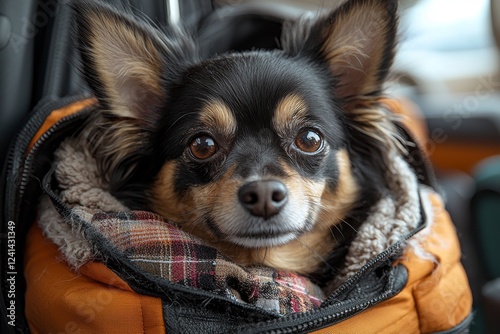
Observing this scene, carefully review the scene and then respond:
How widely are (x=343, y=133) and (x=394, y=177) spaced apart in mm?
211

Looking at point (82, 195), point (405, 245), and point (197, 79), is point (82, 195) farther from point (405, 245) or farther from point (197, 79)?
point (405, 245)

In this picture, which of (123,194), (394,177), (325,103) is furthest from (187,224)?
(394,177)

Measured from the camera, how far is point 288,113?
1.55m

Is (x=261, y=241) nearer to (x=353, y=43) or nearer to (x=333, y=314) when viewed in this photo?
(x=333, y=314)

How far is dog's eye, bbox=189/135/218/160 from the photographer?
5.07 feet

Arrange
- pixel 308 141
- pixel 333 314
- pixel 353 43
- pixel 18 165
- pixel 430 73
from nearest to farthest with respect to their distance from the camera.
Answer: pixel 333 314 < pixel 18 165 < pixel 308 141 < pixel 353 43 < pixel 430 73

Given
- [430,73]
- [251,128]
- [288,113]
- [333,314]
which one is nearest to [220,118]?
[251,128]

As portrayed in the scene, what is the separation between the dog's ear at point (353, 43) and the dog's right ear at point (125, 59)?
1.33ft

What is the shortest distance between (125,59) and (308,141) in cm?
59

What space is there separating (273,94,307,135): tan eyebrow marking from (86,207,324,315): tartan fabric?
391 millimetres

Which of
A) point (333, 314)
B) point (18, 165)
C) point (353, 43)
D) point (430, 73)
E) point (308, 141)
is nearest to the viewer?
point (333, 314)

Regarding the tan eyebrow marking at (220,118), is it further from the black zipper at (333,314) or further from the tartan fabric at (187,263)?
the black zipper at (333,314)

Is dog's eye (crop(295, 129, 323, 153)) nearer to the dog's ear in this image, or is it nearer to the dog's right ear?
the dog's ear

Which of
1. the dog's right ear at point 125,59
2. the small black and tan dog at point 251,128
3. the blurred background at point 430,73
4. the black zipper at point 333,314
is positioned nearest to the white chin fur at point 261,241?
the small black and tan dog at point 251,128
